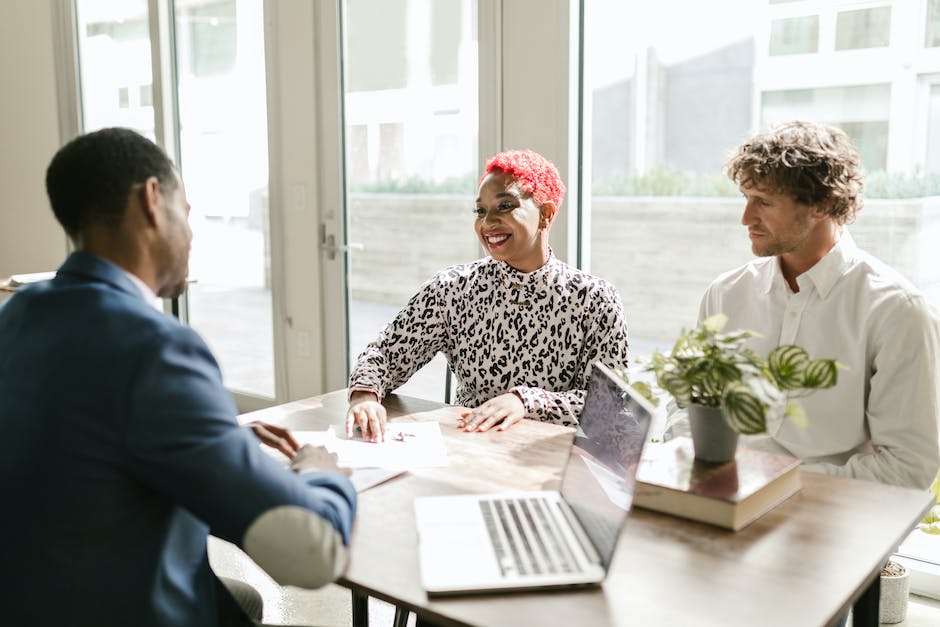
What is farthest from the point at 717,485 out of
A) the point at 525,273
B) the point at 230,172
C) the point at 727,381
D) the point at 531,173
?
the point at 230,172

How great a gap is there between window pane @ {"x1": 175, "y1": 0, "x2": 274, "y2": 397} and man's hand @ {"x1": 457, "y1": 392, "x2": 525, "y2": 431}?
8.60ft

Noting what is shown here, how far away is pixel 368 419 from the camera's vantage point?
5.65ft

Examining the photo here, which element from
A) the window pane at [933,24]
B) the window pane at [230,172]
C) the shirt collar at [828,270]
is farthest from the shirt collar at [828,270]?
the window pane at [230,172]

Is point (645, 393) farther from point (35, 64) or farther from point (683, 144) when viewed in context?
point (35, 64)

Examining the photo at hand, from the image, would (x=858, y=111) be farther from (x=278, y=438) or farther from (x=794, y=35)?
(x=278, y=438)

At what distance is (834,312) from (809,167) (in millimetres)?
315

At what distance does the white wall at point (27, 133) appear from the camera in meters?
5.13

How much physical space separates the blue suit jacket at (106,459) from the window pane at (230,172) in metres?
3.22

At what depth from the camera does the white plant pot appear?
7.29 ft

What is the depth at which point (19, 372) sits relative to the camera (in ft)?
3.26

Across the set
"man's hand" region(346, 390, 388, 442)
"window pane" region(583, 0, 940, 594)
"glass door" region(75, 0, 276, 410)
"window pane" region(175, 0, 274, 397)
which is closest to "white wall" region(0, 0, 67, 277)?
"glass door" region(75, 0, 276, 410)

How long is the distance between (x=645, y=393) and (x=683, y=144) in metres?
1.86

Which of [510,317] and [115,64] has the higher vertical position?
[115,64]

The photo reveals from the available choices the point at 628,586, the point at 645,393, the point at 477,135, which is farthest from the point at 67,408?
the point at 477,135
